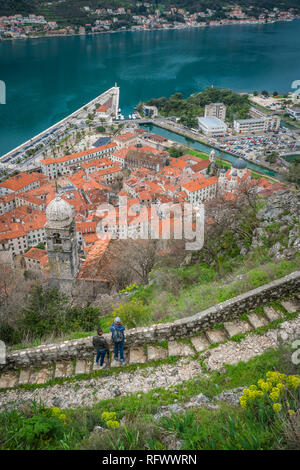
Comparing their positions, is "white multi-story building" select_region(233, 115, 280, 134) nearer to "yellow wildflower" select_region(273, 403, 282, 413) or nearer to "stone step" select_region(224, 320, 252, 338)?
"stone step" select_region(224, 320, 252, 338)

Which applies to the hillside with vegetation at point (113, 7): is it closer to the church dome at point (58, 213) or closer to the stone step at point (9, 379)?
the church dome at point (58, 213)

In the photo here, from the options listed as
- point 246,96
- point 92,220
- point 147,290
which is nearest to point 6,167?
point 92,220

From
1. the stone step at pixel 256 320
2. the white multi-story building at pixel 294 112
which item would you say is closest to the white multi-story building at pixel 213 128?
the white multi-story building at pixel 294 112

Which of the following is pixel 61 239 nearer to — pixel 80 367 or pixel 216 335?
pixel 80 367

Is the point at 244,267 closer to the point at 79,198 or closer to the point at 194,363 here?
the point at 194,363

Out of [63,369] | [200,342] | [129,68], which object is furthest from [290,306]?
[129,68]

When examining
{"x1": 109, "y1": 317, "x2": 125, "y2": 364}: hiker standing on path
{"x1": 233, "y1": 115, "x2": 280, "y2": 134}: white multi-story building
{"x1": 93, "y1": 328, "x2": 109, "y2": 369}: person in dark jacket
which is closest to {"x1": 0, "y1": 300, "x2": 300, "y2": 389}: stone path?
{"x1": 93, "y1": 328, "x2": 109, "y2": 369}: person in dark jacket
